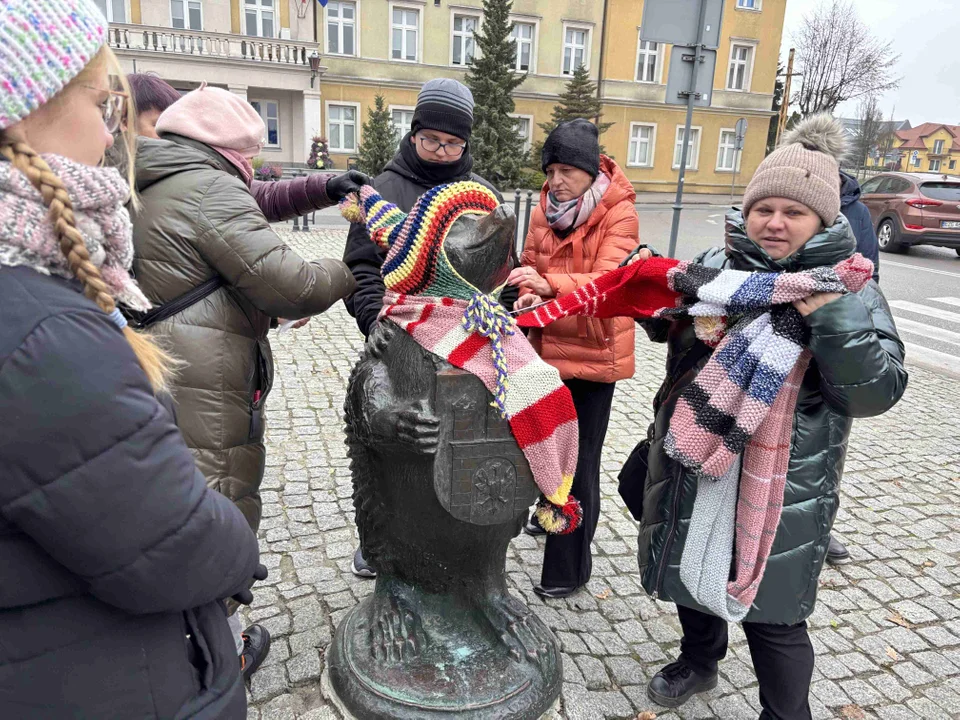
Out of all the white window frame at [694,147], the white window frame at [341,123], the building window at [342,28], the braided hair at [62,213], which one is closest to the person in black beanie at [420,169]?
the braided hair at [62,213]

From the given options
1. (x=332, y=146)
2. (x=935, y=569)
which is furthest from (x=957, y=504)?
(x=332, y=146)

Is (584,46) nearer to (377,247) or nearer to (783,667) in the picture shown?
(377,247)

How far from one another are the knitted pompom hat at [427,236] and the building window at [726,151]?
3349cm

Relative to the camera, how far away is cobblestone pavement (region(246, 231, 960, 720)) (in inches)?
106

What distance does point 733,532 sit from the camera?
2170 millimetres

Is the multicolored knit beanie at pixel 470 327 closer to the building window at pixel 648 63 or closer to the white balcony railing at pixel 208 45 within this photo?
the white balcony railing at pixel 208 45

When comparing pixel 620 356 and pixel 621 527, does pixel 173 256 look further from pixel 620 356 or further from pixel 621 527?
pixel 621 527

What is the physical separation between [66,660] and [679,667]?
2.19 meters

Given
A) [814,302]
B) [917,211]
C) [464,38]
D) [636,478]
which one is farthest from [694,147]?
[814,302]

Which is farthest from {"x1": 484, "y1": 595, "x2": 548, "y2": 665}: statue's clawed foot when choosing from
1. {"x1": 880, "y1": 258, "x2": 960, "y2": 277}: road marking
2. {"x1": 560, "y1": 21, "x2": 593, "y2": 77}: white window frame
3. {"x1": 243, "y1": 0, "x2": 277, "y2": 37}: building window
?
{"x1": 560, "y1": 21, "x2": 593, "y2": 77}: white window frame

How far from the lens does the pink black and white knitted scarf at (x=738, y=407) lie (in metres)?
1.96

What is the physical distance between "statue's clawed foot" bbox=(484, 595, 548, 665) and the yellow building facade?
27900 millimetres

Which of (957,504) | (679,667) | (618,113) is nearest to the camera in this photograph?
(679,667)

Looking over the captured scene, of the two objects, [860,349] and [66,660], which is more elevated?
[860,349]
